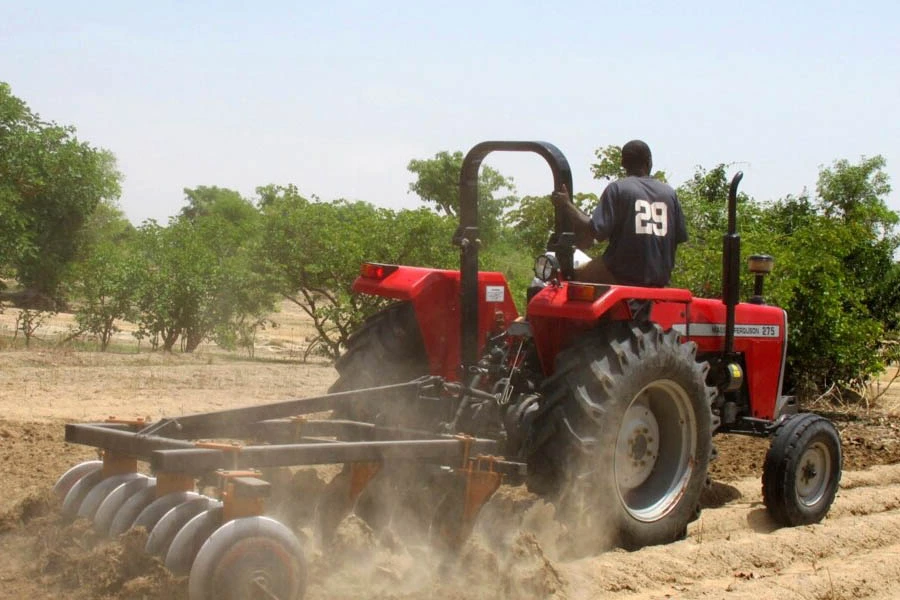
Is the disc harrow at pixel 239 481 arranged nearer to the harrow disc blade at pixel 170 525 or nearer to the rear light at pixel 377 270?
the harrow disc blade at pixel 170 525

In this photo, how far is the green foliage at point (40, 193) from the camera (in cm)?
1922

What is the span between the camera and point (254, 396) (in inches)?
450

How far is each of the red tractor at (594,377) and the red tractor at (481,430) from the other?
10 millimetres

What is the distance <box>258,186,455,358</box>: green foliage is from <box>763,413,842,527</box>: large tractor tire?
32.0 ft

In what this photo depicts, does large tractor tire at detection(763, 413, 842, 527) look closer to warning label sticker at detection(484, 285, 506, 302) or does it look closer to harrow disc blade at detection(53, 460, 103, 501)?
warning label sticker at detection(484, 285, 506, 302)

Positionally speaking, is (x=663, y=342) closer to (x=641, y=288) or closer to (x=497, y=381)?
(x=641, y=288)

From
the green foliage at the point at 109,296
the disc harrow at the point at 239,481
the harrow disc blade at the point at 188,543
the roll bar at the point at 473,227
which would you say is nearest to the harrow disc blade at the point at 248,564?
the disc harrow at the point at 239,481

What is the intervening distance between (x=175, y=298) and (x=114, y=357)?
327cm

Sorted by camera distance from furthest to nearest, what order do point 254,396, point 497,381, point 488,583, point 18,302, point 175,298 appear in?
point 18,302, point 175,298, point 254,396, point 497,381, point 488,583

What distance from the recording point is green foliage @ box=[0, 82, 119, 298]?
63.1 feet

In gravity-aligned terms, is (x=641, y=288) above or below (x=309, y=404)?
above

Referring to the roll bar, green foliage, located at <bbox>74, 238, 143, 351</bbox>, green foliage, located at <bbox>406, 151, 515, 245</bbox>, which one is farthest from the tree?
the roll bar

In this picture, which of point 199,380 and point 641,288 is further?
point 199,380

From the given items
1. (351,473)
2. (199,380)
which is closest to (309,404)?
(351,473)
